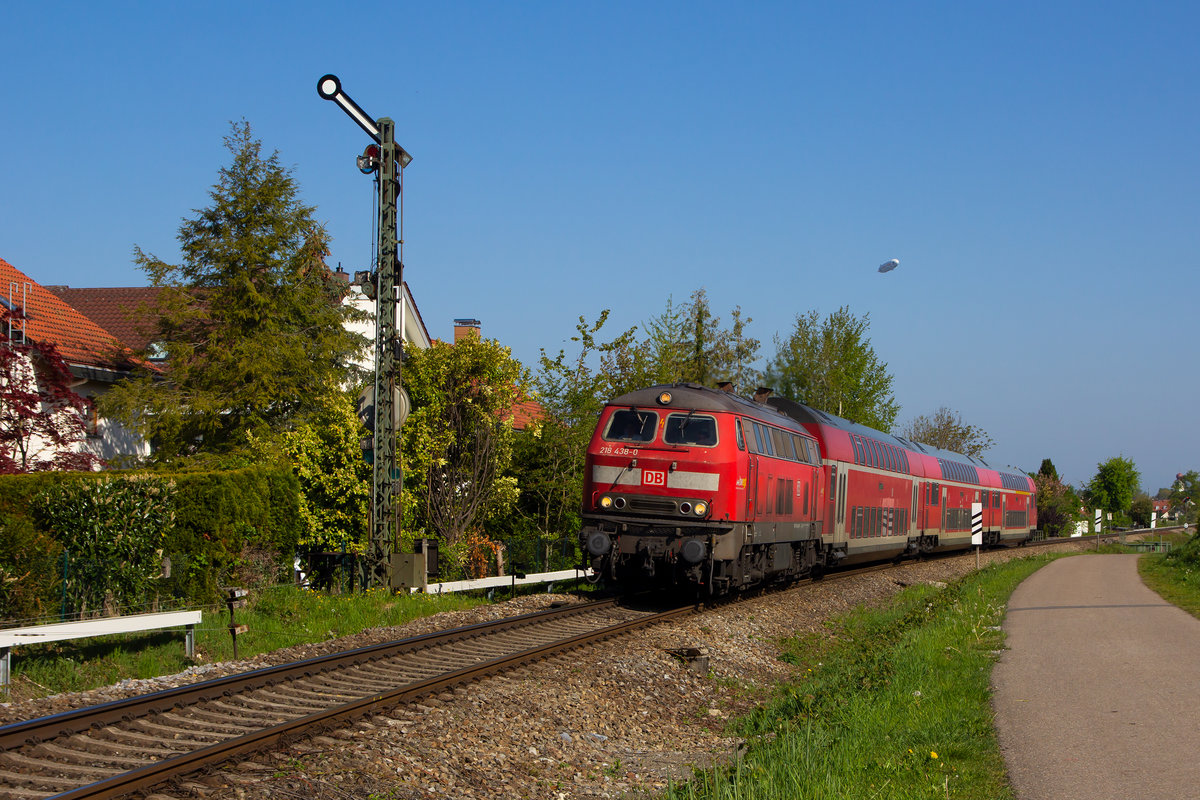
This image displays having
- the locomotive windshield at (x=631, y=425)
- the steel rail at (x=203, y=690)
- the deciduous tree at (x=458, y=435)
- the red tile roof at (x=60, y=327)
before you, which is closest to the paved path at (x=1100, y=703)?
the locomotive windshield at (x=631, y=425)

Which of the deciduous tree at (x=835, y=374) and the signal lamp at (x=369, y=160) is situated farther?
the deciduous tree at (x=835, y=374)

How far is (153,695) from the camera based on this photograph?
27.3 ft

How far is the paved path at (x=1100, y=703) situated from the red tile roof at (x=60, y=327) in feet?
75.5

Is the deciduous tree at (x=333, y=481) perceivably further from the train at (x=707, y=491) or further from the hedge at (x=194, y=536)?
the train at (x=707, y=491)

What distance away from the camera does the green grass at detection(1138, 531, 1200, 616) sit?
20438mm

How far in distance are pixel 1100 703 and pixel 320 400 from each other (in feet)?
54.1


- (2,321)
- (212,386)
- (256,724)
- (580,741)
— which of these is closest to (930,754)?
(580,741)

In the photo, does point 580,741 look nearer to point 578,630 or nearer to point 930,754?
point 930,754

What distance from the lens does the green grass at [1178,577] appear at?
20.4 metres

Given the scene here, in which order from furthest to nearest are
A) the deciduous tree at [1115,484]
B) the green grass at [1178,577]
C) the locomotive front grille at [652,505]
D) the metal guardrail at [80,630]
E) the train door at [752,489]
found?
the deciduous tree at [1115,484] < the green grass at [1178,577] < the train door at [752,489] < the locomotive front grille at [652,505] < the metal guardrail at [80,630]

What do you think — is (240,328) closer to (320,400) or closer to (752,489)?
(320,400)

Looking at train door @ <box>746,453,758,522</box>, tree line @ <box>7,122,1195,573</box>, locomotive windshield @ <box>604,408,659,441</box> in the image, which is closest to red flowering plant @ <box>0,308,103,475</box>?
tree line @ <box>7,122,1195,573</box>

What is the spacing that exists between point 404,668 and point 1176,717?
24.4ft

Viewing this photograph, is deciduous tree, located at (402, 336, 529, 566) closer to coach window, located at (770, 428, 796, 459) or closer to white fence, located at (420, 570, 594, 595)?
white fence, located at (420, 570, 594, 595)
